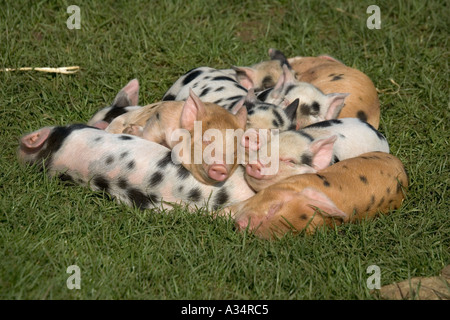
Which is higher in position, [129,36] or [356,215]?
[129,36]

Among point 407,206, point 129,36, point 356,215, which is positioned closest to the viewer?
point 356,215

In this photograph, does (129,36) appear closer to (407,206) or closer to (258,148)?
(258,148)

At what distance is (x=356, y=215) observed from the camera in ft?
17.6

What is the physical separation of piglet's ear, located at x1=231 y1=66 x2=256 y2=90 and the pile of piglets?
81 centimetres

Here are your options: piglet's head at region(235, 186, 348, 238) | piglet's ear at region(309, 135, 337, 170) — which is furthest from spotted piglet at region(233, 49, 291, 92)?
piglet's head at region(235, 186, 348, 238)

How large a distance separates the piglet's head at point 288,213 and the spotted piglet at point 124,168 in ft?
1.29

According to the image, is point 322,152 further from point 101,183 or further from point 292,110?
point 101,183

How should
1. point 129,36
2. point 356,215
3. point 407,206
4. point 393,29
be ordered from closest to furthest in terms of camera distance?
point 356,215 < point 407,206 < point 129,36 < point 393,29

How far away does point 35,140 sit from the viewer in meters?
5.86

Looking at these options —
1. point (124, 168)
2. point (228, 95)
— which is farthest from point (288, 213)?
point (228, 95)

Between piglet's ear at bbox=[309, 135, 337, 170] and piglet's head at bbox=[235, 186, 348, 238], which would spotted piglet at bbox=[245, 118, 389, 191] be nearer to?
piglet's ear at bbox=[309, 135, 337, 170]

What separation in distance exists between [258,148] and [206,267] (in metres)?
1.09
